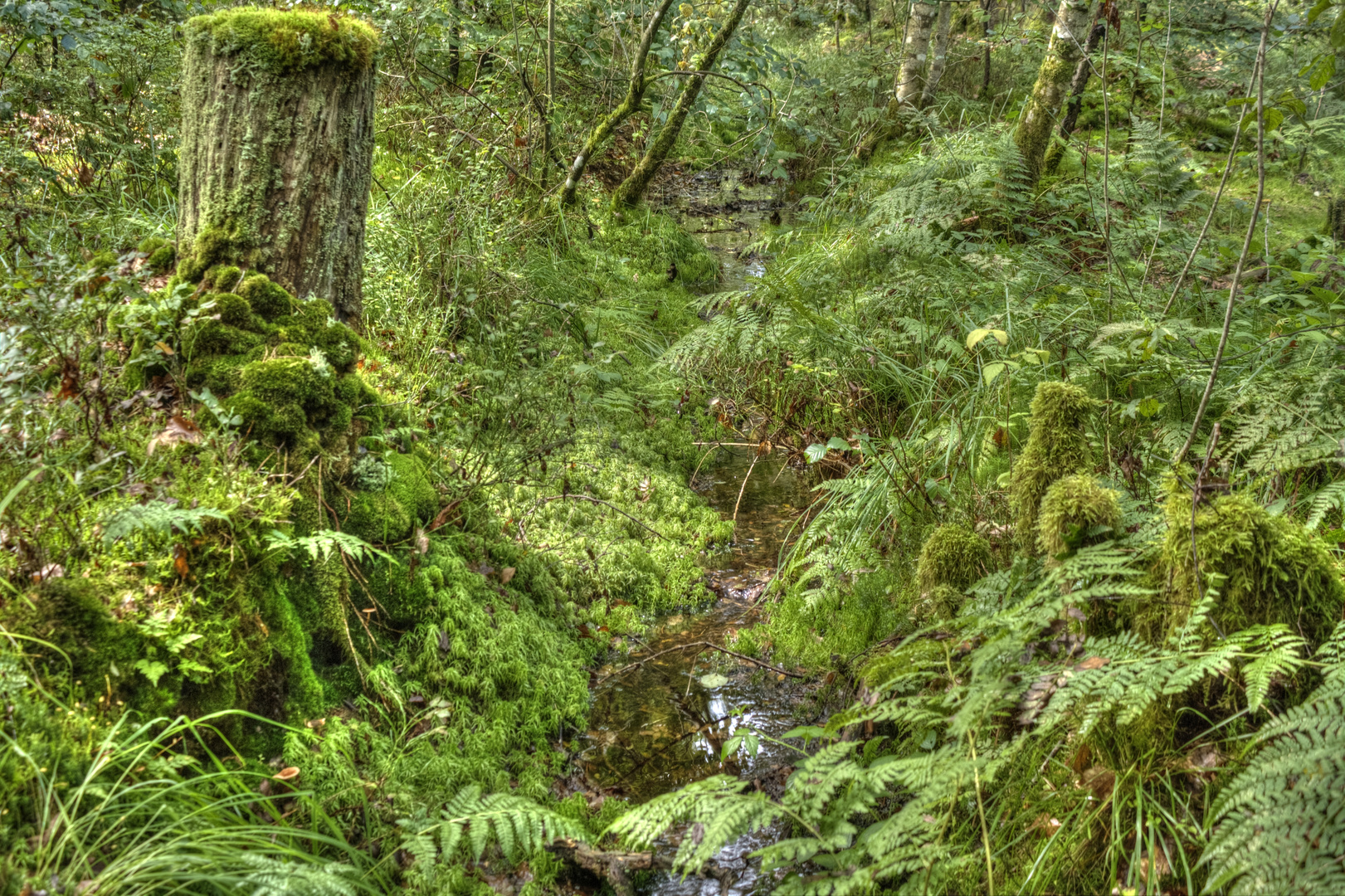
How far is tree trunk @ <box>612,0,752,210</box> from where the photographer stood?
22.6 ft

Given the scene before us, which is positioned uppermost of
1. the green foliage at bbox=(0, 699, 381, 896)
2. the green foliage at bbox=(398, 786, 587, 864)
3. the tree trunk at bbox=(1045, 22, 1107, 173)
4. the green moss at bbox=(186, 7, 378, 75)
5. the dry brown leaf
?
the tree trunk at bbox=(1045, 22, 1107, 173)

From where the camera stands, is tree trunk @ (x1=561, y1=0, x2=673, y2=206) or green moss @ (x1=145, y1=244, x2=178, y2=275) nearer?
green moss @ (x1=145, y1=244, x2=178, y2=275)

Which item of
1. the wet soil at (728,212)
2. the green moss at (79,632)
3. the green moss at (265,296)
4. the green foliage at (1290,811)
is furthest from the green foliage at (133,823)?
the wet soil at (728,212)

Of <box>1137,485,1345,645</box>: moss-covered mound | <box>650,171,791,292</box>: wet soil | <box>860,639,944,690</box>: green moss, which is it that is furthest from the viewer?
<box>650,171,791,292</box>: wet soil

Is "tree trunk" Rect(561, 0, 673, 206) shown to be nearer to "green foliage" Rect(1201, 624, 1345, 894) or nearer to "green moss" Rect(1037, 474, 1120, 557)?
"green moss" Rect(1037, 474, 1120, 557)

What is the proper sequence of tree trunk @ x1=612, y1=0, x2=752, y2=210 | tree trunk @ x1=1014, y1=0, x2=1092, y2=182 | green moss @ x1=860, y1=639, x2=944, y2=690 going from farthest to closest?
tree trunk @ x1=612, y1=0, x2=752, y2=210
tree trunk @ x1=1014, y1=0, x2=1092, y2=182
green moss @ x1=860, y1=639, x2=944, y2=690

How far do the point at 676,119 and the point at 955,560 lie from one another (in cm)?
579

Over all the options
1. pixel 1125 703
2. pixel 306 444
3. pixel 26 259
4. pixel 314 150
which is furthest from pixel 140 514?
pixel 1125 703

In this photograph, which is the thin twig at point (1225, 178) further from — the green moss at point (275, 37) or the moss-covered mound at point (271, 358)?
the green moss at point (275, 37)

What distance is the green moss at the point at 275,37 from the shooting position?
3.19m

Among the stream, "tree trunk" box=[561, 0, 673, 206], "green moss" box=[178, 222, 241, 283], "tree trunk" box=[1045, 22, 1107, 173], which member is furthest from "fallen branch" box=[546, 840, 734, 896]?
"tree trunk" box=[1045, 22, 1107, 173]

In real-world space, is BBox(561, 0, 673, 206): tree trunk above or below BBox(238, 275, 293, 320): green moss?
above

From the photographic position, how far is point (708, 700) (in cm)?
360

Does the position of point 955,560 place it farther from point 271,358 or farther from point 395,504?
point 271,358
